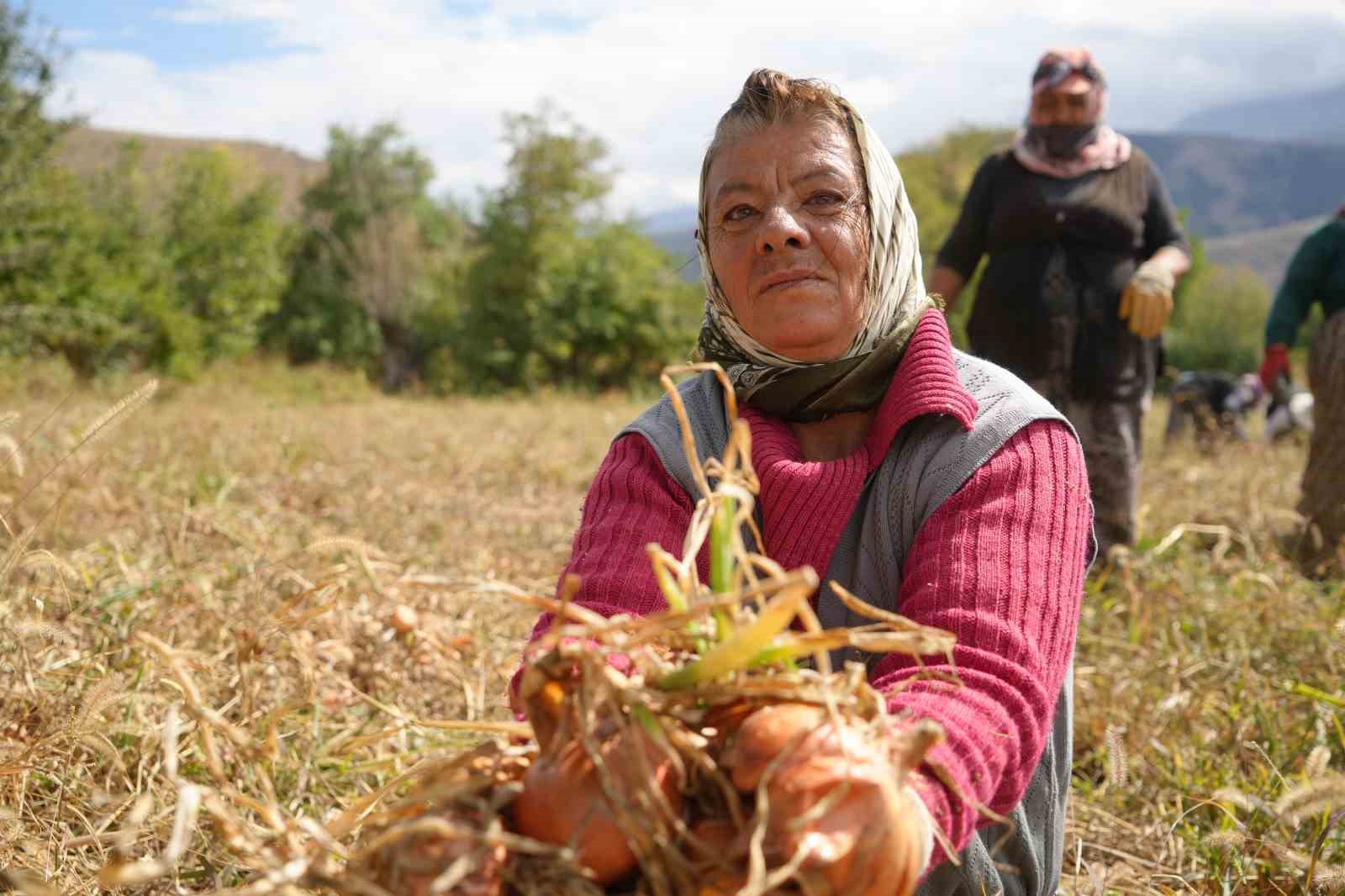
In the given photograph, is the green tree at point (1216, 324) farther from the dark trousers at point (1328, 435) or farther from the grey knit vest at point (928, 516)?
the grey knit vest at point (928, 516)

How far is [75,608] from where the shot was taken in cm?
250

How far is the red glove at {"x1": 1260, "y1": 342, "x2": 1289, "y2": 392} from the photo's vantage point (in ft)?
15.3

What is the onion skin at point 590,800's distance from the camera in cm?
84

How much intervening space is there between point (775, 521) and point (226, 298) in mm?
25095

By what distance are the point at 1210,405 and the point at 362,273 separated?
2529cm

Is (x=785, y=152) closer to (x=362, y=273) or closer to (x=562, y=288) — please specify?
(x=562, y=288)

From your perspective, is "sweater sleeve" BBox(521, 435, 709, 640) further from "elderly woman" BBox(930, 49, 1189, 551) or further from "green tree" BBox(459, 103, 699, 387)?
"green tree" BBox(459, 103, 699, 387)

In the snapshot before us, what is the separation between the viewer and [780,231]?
4.88ft

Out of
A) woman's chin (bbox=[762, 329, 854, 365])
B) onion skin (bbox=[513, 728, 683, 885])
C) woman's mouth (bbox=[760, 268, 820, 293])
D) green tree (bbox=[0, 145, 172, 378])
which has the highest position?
woman's mouth (bbox=[760, 268, 820, 293])

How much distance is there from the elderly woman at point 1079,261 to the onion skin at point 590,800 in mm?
3119

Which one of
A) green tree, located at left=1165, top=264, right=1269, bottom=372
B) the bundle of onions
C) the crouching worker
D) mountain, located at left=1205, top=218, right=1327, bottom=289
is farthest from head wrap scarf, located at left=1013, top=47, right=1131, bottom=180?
mountain, located at left=1205, top=218, right=1327, bottom=289

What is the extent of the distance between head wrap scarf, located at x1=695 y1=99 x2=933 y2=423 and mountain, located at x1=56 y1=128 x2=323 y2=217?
35620 millimetres

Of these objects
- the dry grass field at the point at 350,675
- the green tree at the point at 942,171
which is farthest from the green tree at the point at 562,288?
the dry grass field at the point at 350,675

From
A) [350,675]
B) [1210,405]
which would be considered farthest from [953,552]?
[1210,405]
